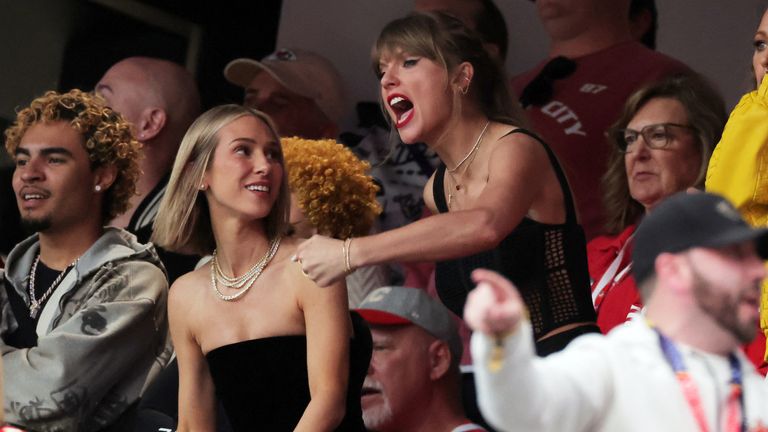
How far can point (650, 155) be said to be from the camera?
4.68 meters

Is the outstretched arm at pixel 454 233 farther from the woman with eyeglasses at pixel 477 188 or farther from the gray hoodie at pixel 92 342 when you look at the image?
the gray hoodie at pixel 92 342

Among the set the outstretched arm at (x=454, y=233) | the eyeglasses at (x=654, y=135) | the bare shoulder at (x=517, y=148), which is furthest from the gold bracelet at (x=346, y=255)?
the eyeglasses at (x=654, y=135)

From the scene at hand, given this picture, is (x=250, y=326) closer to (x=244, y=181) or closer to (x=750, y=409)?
(x=244, y=181)

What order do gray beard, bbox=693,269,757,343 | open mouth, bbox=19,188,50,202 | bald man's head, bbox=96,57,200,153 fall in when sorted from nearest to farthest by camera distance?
gray beard, bbox=693,269,757,343 → open mouth, bbox=19,188,50,202 → bald man's head, bbox=96,57,200,153

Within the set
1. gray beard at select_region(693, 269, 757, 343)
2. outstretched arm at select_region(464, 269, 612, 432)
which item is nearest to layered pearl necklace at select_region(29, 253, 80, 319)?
outstretched arm at select_region(464, 269, 612, 432)

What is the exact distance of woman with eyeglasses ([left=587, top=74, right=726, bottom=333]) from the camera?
464cm

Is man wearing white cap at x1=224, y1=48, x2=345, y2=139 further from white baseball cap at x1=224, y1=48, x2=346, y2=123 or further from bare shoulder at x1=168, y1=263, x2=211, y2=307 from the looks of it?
bare shoulder at x1=168, y1=263, x2=211, y2=307

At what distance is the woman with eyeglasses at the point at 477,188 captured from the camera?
3.58m

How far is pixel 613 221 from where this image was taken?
489 cm

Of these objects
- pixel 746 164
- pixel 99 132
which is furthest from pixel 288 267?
pixel 746 164

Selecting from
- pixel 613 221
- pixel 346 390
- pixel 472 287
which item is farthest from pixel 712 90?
pixel 346 390

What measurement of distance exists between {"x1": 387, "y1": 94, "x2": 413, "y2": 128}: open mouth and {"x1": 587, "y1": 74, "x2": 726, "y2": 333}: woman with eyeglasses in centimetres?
94

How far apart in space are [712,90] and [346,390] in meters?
1.71

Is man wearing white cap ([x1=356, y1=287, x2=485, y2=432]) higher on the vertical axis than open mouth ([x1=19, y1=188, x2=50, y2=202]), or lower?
lower
